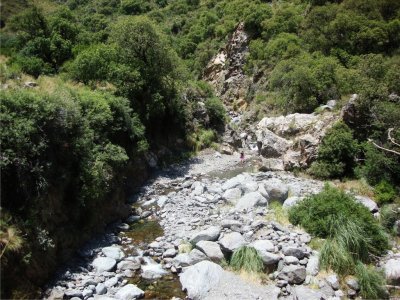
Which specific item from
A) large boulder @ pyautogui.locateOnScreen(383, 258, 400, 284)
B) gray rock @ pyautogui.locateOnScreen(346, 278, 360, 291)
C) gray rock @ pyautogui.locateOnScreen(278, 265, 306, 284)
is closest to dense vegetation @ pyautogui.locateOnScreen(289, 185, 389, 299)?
gray rock @ pyautogui.locateOnScreen(346, 278, 360, 291)

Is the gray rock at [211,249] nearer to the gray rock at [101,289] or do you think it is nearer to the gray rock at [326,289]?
the gray rock at [326,289]

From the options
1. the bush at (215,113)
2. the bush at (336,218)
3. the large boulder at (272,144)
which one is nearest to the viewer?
the bush at (336,218)

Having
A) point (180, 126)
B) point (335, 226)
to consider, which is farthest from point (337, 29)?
point (335, 226)

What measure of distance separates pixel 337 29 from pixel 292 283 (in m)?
33.3

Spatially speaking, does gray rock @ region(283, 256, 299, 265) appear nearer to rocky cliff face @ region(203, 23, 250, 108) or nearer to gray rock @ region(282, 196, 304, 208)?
gray rock @ region(282, 196, 304, 208)

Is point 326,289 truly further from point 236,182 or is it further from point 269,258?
point 236,182

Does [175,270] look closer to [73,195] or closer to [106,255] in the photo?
[106,255]

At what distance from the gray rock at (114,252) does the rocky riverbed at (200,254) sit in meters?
0.04

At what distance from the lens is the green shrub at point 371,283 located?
441 inches

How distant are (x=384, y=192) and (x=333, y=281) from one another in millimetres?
8331

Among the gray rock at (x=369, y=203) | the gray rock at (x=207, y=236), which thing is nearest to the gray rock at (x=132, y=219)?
the gray rock at (x=207, y=236)

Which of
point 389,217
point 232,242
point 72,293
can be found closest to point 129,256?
point 72,293

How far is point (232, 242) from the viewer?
13.5 m

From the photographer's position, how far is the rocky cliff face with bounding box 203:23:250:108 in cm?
4978
